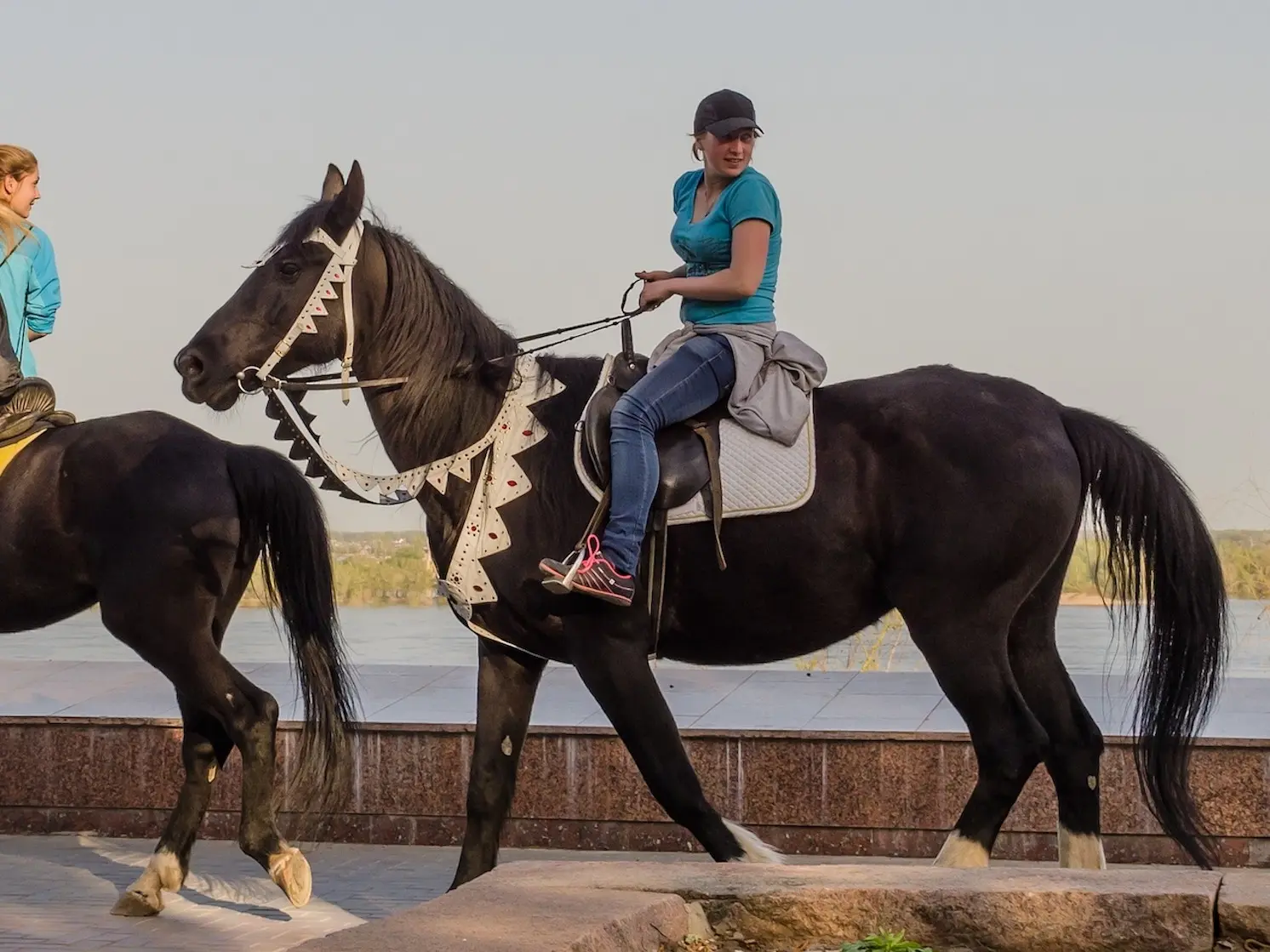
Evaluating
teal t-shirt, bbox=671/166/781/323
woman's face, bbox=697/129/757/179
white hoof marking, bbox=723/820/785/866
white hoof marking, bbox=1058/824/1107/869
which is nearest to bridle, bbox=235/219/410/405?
teal t-shirt, bbox=671/166/781/323

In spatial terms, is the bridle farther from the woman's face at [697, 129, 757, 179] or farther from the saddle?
the woman's face at [697, 129, 757, 179]

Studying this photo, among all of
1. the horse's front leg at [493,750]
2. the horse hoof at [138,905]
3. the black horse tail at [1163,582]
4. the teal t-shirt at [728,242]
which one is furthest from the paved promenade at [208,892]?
the teal t-shirt at [728,242]

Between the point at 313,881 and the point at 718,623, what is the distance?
2215 millimetres

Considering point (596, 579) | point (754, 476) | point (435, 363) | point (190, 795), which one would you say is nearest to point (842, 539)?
point (754, 476)

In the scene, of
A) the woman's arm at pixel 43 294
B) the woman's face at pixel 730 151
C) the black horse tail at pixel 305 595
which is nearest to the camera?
the woman's face at pixel 730 151

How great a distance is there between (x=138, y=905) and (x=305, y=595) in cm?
126

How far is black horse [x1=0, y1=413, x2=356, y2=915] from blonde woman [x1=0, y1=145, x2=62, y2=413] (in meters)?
0.50

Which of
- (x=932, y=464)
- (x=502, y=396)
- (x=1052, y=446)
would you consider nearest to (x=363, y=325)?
(x=502, y=396)

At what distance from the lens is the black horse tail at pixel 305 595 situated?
691 centimetres

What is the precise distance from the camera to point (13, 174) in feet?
24.1

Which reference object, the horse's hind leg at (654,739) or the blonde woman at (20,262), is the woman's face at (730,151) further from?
the blonde woman at (20,262)

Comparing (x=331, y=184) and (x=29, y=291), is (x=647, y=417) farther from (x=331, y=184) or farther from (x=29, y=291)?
(x=29, y=291)

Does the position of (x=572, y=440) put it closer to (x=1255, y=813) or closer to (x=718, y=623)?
(x=718, y=623)

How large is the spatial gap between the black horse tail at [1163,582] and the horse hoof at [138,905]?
3379 mm
